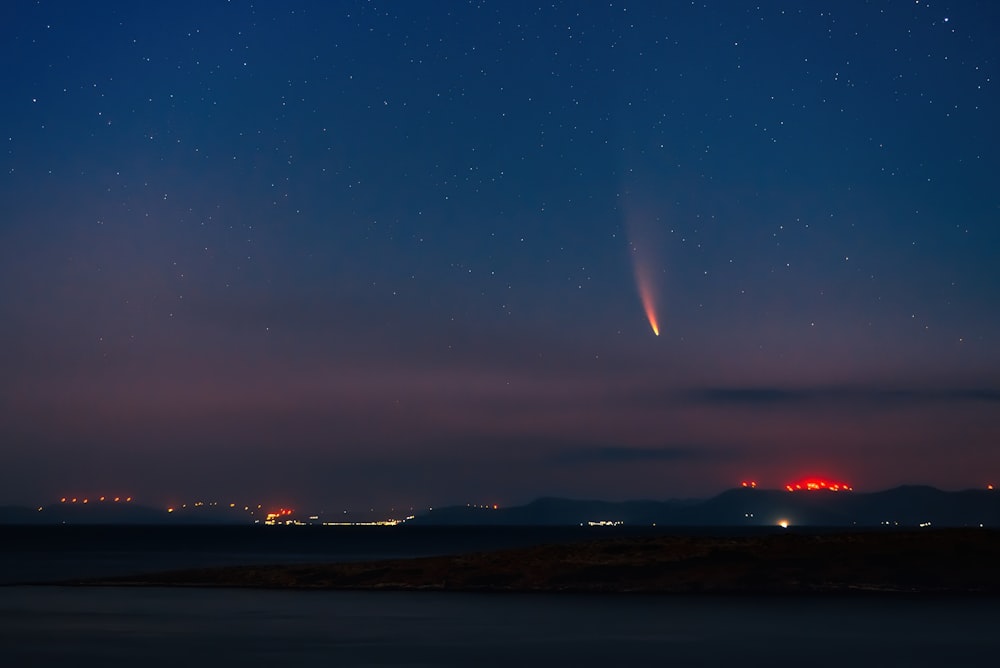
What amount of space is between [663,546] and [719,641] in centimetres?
2735

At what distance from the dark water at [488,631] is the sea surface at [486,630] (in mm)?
57

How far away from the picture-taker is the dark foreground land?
5322 centimetres

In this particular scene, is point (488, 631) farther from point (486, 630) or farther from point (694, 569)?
point (694, 569)

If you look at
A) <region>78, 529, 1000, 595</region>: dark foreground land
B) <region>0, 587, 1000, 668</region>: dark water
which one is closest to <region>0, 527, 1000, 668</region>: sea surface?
<region>0, 587, 1000, 668</region>: dark water

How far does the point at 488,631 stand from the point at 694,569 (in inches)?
828

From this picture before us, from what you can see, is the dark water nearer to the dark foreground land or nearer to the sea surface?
the sea surface

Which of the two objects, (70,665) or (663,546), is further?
(663,546)

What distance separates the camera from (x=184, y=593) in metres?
53.0

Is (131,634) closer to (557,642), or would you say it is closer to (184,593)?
(557,642)

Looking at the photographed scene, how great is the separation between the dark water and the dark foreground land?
493 centimetres

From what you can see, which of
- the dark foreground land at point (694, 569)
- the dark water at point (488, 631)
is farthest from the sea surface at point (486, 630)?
the dark foreground land at point (694, 569)

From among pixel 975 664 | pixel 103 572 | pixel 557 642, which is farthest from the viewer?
pixel 103 572

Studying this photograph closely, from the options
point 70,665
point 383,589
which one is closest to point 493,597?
point 383,589

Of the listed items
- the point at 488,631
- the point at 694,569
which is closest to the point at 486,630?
the point at 488,631
